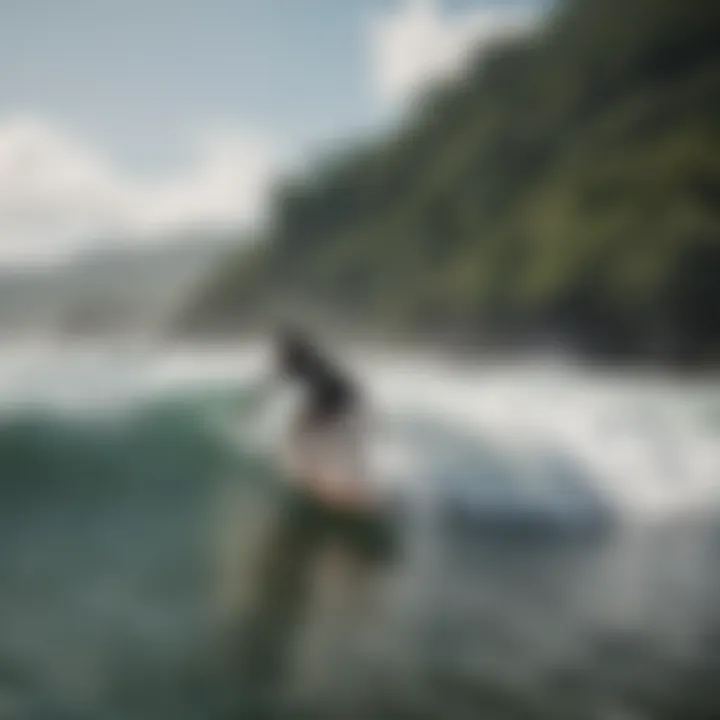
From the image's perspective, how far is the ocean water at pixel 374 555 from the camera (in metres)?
1.33

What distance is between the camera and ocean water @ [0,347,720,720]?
1.33m

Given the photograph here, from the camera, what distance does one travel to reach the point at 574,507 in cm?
150

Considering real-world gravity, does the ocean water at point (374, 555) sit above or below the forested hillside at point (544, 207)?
below

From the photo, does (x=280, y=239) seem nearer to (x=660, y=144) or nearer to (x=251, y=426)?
(x=251, y=426)

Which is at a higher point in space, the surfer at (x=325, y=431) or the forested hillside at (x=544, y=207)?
A: the forested hillside at (x=544, y=207)

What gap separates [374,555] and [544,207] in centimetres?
68

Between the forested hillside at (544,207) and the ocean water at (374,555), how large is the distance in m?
0.10

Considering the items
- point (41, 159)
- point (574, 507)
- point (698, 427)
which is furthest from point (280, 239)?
point (698, 427)

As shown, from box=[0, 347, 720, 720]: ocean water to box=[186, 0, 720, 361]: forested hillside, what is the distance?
0.10 metres

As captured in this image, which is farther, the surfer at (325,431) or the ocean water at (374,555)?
the surfer at (325,431)

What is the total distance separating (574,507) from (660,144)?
2.23 ft

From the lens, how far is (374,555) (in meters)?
1.45

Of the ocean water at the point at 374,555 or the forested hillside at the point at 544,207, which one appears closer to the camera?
the ocean water at the point at 374,555

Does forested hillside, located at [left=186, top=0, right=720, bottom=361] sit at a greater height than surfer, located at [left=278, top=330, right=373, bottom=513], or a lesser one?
greater
